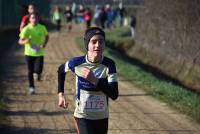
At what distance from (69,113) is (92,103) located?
464 centimetres

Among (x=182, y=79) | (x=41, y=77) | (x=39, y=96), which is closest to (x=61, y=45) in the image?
(x=182, y=79)

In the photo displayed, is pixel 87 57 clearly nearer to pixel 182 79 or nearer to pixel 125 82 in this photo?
pixel 125 82

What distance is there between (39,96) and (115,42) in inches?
662

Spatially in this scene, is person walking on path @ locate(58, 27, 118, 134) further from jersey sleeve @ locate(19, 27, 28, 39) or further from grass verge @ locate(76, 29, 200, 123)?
jersey sleeve @ locate(19, 27, 28, 39)

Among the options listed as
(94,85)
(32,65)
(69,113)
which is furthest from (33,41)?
(94,85)

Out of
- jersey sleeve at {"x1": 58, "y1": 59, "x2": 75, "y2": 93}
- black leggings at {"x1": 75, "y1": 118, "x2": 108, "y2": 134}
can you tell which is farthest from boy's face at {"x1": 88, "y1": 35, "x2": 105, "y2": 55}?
black leggings at {"x1": 75, "y1": 118, "x2": 108, "y2": 134}

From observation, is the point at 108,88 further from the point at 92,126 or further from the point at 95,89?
the point at 92,126

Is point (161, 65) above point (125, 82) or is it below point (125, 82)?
below

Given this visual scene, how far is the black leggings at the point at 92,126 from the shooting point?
6.36m

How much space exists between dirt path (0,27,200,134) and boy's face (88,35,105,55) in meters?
3.54

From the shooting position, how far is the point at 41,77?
15.5 m

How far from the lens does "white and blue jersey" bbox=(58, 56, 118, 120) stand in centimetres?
630

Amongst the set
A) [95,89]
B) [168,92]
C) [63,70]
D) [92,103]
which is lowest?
[168,92]

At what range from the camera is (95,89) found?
21.0 ft
